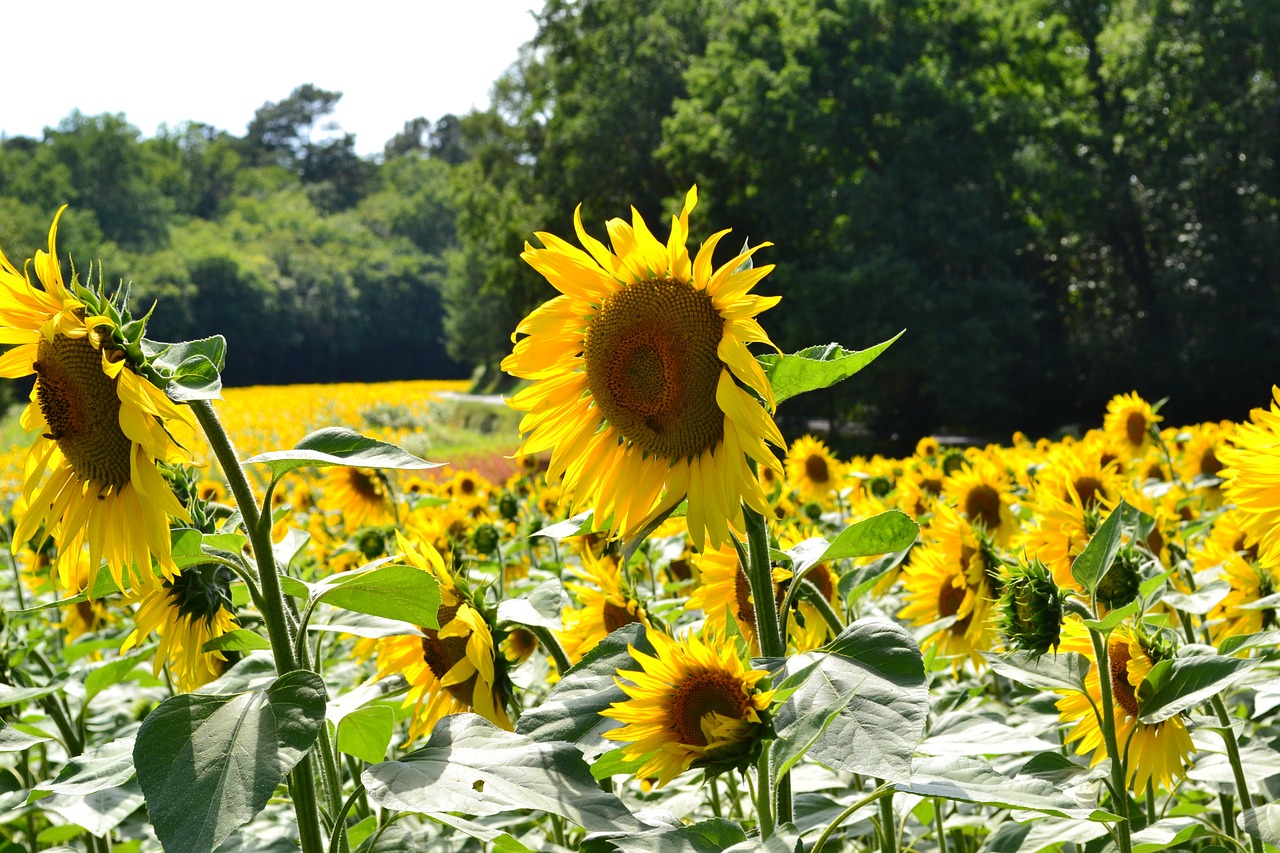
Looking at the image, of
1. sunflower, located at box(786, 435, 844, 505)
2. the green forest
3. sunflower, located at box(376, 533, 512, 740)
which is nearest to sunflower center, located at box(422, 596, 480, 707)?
sunflower, located at box(376, 533, 512, 740)

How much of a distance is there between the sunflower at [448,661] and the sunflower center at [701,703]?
407mm

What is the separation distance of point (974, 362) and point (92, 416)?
716 inches

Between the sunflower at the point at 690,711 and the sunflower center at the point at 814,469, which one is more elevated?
the sunflower at the point at 690,711

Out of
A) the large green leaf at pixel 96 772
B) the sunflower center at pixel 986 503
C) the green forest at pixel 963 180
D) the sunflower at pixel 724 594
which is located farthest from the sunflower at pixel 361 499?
the green forest at pixel 963 180

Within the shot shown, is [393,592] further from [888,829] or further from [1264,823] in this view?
[1264,823]

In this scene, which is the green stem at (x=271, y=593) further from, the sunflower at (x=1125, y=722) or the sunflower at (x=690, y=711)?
the sunflower at (x=1125, y=722)

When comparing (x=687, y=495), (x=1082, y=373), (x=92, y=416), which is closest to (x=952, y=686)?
(x=687, y=495)

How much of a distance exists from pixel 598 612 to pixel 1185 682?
97 centimetres

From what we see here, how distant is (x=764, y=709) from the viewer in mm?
1156

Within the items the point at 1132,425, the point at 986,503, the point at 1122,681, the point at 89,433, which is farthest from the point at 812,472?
the point at 89,433

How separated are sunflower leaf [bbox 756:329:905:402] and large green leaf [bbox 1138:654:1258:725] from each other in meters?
0.54

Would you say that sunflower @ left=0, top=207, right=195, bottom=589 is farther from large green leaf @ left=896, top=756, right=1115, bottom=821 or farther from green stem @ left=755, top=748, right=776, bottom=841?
large green leaf @ left=896, top=756, right=1115, bottom=821

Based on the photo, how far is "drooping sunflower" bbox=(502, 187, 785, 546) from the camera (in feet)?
3.91

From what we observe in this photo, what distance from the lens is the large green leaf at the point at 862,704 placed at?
3.25ft
